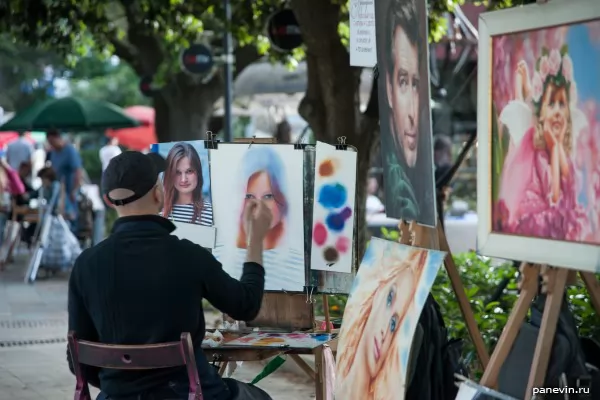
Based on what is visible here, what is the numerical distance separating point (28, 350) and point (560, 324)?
6.19m

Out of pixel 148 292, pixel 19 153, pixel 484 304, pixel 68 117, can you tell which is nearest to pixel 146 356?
pixel 148 292

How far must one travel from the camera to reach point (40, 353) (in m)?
9.59

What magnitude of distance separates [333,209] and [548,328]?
155 cm

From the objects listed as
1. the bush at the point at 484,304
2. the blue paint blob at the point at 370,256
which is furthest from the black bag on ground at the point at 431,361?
the bush at the point at 484,304

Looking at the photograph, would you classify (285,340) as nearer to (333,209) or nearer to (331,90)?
(333,209)

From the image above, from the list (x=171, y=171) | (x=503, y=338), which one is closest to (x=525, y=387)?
(x=503, y=338)

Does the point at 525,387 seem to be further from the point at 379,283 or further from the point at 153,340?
the point at 153,340

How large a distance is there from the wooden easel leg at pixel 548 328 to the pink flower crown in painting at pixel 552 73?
59 centimetres

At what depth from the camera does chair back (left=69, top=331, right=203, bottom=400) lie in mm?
4160

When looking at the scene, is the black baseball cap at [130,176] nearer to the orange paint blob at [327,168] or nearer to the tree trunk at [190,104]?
the orange paint blob at [327,168]

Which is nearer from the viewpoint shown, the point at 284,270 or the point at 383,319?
the point at 383,319

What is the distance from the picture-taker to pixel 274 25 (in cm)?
1126

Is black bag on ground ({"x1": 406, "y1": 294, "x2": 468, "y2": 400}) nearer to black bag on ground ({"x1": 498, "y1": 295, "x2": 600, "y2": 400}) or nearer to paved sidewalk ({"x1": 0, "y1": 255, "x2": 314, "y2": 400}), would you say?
black bag on ground ({"x1": 498, "y1": 295, "x2": 600, "y2": 400})

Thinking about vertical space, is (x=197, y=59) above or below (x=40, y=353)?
above
